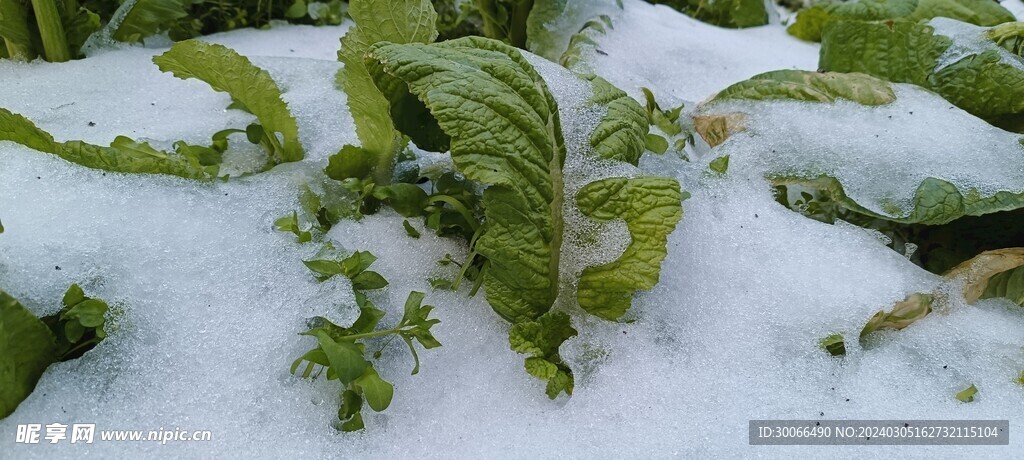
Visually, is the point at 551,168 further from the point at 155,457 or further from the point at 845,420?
the point at 155,457

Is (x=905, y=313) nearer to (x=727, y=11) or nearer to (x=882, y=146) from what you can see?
(x=882, y=146)

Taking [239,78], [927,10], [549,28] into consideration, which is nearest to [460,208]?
[239,78]

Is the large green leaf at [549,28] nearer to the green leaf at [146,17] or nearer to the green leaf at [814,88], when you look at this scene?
the green leaf at [814,88]

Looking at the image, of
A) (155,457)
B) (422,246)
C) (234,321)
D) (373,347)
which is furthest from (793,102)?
(155,457)

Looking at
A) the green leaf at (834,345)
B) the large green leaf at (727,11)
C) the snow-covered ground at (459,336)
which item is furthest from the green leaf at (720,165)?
the large green leaf at (727,11)

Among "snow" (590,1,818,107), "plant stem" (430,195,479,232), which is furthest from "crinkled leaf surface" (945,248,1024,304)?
"plant stem" (430,195,479,232)

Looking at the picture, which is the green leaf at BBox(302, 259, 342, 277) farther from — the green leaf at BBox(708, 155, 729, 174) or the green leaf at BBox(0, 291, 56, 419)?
the green leaf at BBox(708, 155, 729, 174)
